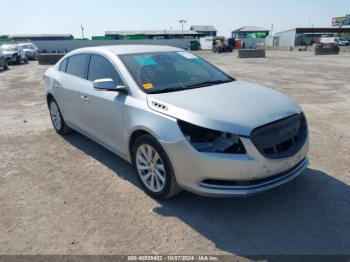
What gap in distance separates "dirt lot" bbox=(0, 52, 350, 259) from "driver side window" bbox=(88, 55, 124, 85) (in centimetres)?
128

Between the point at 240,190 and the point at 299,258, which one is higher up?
the point at 240,190

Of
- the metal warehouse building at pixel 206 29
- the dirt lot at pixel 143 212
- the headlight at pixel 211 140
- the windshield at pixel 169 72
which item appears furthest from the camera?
the metal warehouse building at pixel 206 29

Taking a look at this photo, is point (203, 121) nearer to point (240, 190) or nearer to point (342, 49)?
point (240, 190)

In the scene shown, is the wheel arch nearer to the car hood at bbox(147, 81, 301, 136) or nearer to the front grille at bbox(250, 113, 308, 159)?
the car hood at bbox(147, 81, 301, 136)

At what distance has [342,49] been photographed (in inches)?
1538

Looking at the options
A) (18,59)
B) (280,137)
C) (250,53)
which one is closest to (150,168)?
(280,137)

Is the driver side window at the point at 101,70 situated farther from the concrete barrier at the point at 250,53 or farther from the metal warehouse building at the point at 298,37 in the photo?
the metal warehouse building at the point at 298,37

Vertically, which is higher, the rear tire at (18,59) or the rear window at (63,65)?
the rear window at (63,65)

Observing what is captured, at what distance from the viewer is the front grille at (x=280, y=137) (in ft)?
10.2

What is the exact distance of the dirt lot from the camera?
2.96 m

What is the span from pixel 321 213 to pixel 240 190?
100 centimetres

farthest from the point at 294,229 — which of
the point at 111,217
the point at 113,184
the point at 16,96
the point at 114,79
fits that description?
the point at 16,96

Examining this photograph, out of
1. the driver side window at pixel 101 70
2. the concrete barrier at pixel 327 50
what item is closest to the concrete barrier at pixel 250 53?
the concrete barrier at pixel 327 50

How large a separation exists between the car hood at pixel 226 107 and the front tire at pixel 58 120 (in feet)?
9.42
